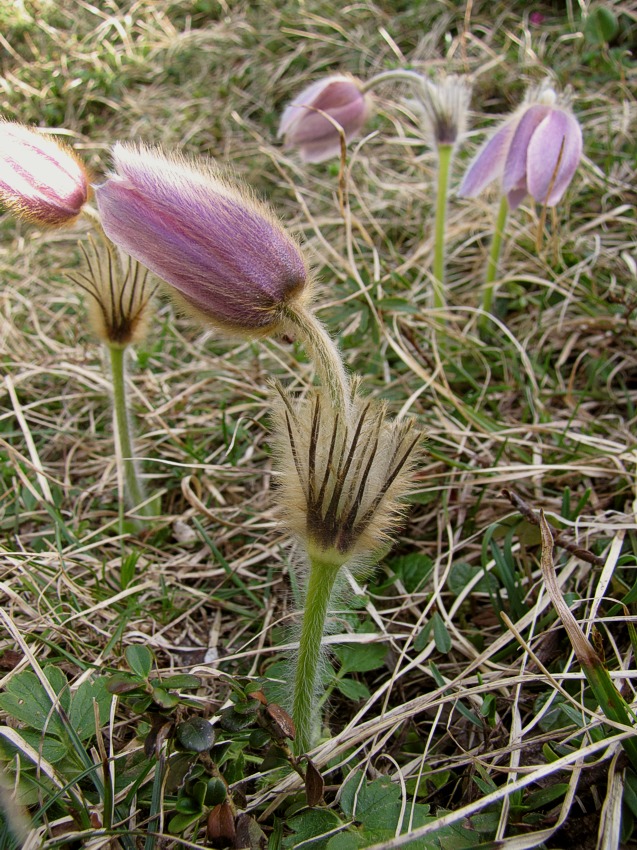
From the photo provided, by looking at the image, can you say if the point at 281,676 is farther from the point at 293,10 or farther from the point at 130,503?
the point at 293,10

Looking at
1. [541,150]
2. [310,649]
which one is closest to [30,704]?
[310,649]

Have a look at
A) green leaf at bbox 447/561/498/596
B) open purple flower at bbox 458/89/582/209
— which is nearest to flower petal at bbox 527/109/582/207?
open purple flower at bbox 458/89/582/209

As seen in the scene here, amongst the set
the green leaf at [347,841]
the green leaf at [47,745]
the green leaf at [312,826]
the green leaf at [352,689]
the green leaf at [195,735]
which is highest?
the green leaf at [195,735]

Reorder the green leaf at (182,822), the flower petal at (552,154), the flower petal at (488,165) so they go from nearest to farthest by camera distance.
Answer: the green leaf at (182,822)
the flower petal at (552,154)
the flower petal at (488,165)

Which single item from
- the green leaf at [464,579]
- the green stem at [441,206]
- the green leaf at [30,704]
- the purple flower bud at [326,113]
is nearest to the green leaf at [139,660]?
the green leaf at [30,704]

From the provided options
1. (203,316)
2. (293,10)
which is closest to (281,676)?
(203,316)

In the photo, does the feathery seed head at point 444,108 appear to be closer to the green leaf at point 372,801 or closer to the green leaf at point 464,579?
the green leaf at point 464,579
